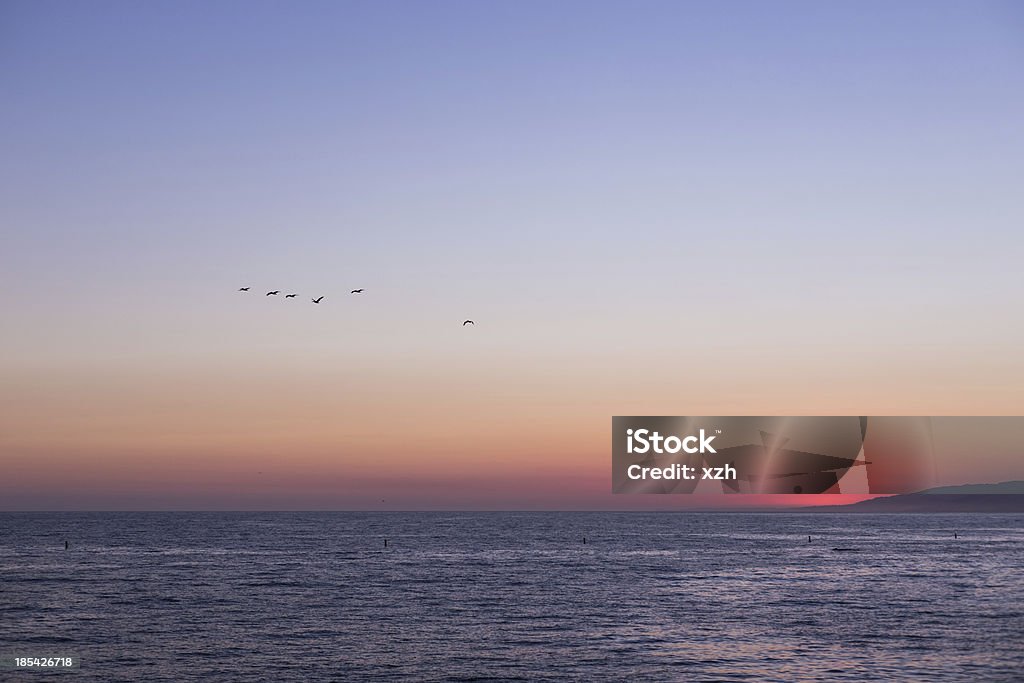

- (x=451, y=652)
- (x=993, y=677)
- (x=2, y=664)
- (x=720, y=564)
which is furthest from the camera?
(x=720, y=564)

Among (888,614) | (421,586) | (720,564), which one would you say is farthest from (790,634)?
(720,564)

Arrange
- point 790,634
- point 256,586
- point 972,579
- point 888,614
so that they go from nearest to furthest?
1. point 790,634
2. point 888,614
3. point 256,586
4. point 972,579

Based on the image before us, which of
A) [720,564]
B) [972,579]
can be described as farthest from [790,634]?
[720,564]

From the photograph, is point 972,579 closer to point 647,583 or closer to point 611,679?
point 647,583

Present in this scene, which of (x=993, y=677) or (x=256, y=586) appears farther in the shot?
(x=256, y=586)

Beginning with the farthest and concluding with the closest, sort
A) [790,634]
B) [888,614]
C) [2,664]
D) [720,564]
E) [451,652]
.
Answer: [720,564]
[888,614]
[790,634]
[451,652]
[2,664]

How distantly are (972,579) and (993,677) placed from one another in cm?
7119

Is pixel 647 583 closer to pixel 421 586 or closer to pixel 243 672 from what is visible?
pixel 421 586

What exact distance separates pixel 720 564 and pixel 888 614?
64264mm

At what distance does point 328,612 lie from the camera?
301ft

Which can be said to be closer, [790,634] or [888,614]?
[790,634]

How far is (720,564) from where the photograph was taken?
153500 millimetres

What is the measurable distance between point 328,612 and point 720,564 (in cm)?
7931

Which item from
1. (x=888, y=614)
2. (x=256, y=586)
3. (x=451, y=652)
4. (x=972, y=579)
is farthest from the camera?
(x=972, y=579)
